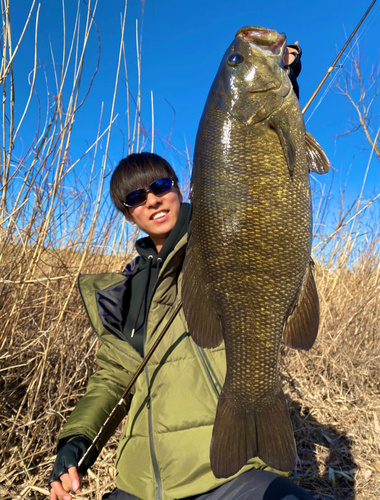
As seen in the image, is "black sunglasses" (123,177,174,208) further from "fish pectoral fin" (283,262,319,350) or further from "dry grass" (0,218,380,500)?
"fish pectoral fin" (283,262,319,350)

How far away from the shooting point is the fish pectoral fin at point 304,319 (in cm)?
127

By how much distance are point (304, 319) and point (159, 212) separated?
1047mm

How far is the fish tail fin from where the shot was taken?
1238mm

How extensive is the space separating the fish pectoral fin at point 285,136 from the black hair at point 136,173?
37.5 inches

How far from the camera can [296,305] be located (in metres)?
1.29

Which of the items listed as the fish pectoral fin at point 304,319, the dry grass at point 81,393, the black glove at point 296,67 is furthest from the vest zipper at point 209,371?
the black glove at point 296,67

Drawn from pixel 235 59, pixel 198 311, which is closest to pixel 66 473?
pixel 198 311

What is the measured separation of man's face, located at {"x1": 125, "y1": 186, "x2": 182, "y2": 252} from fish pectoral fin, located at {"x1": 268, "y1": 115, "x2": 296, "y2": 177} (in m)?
0.90

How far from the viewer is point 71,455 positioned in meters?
1.56

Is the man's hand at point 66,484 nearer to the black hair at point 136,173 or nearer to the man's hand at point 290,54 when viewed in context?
the black hair at point 136,173

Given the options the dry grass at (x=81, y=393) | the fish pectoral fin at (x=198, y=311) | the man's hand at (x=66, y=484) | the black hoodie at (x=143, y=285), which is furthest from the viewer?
the dry grass at (x=81, y=393)

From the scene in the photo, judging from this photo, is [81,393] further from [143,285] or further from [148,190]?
[148,190]

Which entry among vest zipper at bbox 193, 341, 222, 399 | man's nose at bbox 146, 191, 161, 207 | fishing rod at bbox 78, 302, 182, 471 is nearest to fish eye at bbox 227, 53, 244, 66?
man's nose at bbox 146, 191, 161, 207

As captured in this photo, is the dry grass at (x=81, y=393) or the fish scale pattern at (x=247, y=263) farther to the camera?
the dry grass at (x=81, y=393)
